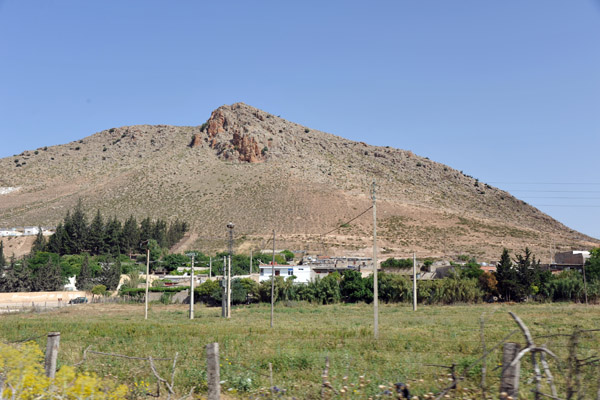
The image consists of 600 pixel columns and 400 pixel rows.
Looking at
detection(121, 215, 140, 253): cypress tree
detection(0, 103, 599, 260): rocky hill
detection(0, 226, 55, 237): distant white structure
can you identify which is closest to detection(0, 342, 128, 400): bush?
detection(0, 103, 599, 260): rocky hill

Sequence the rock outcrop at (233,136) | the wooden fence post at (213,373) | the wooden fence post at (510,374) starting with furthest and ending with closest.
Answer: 1. the rock outcrop at (233,136)
2. the wooden fence post at (213,373)
3. the wooden fence post at (510,374)

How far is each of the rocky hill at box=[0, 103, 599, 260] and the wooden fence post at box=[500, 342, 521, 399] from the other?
7803 cm

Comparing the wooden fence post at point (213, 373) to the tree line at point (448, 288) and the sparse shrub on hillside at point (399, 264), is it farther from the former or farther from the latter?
the sparse shrub on hillside at point (399, 264)

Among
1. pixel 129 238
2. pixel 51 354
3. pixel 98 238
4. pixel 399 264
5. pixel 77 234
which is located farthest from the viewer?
pixel 129 238

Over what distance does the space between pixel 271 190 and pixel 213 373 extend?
360 ft

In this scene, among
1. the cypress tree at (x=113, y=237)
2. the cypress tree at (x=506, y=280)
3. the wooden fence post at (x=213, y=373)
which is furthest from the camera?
the cypress tree at (x=113, y=237)

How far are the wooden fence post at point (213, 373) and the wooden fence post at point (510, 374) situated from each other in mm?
3700

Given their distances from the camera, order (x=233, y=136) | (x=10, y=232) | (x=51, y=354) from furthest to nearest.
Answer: (x=233, y=136)
(x=10, y=232)
(x=51, y=354)

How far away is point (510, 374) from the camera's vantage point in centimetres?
568

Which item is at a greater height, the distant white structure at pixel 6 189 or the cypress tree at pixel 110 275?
the distant white structure at pixel 6 189

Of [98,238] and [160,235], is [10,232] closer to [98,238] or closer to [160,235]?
[98,238]

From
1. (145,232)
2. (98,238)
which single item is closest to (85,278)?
(98,238)

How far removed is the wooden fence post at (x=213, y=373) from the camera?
6.64 metres

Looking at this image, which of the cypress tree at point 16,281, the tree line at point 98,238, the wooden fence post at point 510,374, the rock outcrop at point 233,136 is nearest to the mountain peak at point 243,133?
the rock outcrop at point 233,136
